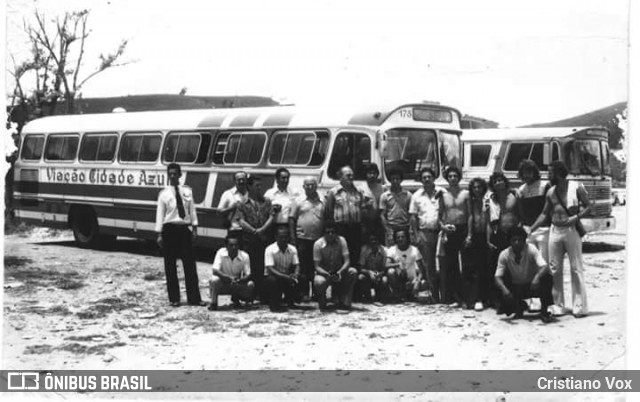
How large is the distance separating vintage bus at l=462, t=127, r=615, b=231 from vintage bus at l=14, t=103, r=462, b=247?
307 cm

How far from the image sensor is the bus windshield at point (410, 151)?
9.88 meters

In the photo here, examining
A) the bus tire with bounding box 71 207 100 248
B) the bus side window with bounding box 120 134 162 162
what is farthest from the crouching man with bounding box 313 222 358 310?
the bus tire with bounding box 71 207 100 248

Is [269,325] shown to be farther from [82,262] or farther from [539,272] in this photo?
[82,262]

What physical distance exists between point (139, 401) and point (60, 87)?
17.0ft

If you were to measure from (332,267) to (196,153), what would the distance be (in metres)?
4.54

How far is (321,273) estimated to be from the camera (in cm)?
809

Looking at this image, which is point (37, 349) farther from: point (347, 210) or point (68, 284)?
point (347, 210)

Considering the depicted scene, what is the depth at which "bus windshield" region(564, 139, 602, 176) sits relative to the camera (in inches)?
505

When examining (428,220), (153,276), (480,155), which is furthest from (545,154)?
(153,276)

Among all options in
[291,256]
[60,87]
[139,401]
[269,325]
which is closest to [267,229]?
[291,256]

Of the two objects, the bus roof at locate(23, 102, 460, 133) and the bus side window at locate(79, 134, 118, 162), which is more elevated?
the bus roof at locate(23, 102, 460, 133)

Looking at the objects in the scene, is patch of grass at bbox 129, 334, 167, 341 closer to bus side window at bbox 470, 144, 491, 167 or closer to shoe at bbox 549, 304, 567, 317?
shoe at bbox 549, 304, 567, 317

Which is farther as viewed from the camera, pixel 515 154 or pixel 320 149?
pixel 515 154

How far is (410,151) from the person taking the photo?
1005 cm
